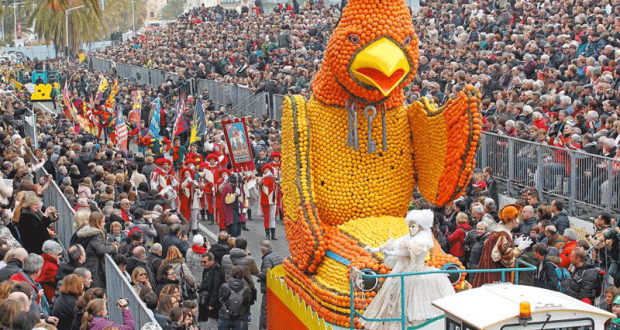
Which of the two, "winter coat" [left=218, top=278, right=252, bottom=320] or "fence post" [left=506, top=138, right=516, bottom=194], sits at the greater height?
"fence post" [left=506, top=138, right=516, bottom=194]

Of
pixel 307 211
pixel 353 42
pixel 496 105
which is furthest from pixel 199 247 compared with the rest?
pixel 496 105

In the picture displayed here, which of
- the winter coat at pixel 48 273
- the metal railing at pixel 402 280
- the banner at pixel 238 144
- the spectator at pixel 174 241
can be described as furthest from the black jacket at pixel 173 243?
the metal railing at pixel 402 280

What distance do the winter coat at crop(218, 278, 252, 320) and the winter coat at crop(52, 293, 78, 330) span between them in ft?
9.45

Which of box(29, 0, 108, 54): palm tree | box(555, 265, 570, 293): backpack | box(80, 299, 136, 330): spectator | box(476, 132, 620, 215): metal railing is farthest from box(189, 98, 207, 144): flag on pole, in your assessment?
box(29, 0, 108, 54): palm tree

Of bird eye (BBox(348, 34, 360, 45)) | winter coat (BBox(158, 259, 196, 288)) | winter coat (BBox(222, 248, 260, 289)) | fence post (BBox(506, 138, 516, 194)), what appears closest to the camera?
bird eye (BBox(348, 34, 360, 45))

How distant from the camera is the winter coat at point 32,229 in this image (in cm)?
1397

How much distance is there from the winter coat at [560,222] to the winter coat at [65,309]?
7.49 m

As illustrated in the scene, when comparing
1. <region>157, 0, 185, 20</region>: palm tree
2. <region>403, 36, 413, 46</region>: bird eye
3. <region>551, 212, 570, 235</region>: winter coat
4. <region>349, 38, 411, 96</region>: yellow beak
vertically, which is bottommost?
<region>157, 0, 185, 20</region>: palm tree

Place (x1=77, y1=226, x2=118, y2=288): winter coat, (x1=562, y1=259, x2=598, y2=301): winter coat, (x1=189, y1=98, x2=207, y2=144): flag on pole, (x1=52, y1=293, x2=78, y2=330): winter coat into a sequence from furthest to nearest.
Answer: (x1=189, y1=98, x2=207, y2=144): flag on pole, (x1=77, y1=226, x2=118, y2=288): winter coat, (x1=562, y1=259, x2=598, y2=301): winter coat, (x1=52, y1=293, x2=78, y2=330): winter coat

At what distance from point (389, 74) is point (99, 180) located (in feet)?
30.6

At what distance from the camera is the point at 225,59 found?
40125mm

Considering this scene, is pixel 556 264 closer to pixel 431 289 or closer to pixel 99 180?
pixel 431 289

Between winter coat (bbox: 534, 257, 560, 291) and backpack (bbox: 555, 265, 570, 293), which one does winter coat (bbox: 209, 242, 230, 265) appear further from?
backpack (bbox: 555, 265, 570, 293)

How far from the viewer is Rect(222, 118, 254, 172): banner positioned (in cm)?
2034
